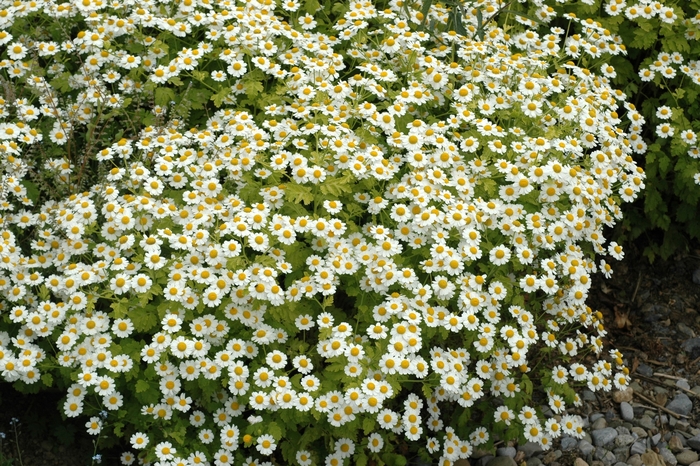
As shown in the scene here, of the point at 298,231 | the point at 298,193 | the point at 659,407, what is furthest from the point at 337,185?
the point at 659,407

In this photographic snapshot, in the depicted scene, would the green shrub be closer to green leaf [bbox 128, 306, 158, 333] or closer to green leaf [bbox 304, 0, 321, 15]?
green leaf [bbox 304, 0, 321, 15]

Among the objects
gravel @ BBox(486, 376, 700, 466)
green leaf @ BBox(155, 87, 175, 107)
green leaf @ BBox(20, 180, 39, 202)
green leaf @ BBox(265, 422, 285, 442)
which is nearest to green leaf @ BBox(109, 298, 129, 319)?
green leaf @ BBox(265, 422, 285, 442)

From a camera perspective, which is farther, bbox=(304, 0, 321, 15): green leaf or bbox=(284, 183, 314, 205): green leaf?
bbox=(304, 0, 321, 15): green leaf

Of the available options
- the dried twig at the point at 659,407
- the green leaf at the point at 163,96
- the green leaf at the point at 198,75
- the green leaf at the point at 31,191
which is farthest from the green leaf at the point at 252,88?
the dried twig at the point at 659,407

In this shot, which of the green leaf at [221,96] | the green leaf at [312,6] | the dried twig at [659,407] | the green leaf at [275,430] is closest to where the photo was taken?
the green leaf at [275,430]

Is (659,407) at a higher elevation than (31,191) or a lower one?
lower

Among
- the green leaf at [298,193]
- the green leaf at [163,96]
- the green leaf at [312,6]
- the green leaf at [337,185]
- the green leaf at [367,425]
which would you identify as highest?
the green leaf at [312,6]

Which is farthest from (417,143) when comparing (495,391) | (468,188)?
(495,391)

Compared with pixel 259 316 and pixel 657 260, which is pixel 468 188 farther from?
pixel 657 260

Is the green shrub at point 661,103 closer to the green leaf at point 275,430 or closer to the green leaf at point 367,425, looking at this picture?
the green leaf at point 367,425

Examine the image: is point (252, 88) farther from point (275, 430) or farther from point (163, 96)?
point (275, 430)
